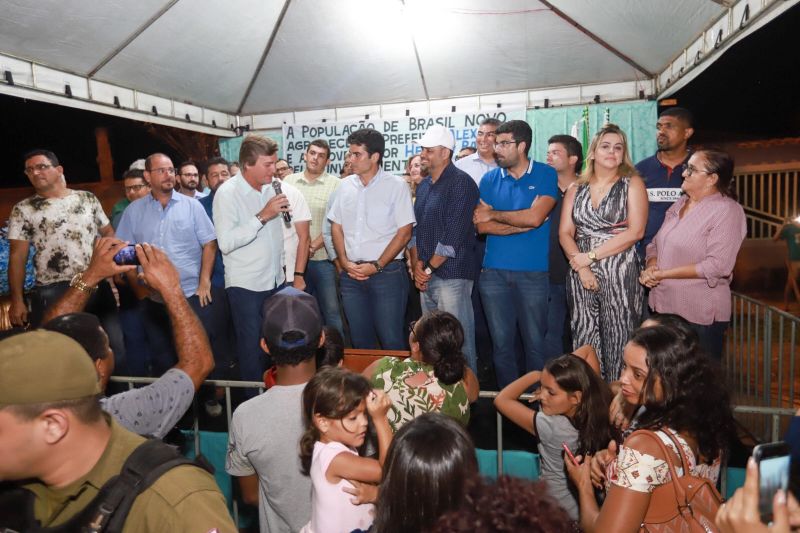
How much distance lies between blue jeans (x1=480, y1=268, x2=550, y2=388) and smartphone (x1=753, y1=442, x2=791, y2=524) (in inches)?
123

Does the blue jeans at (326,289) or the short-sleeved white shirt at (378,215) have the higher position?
the short-sleeved white shirt at (378,215)

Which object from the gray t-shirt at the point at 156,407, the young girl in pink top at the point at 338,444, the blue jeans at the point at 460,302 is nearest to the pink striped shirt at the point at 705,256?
the blue jeans at the point at 460,302

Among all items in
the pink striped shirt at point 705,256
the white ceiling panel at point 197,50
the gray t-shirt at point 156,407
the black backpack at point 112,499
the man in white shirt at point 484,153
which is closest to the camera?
the black backpack at point 112,499

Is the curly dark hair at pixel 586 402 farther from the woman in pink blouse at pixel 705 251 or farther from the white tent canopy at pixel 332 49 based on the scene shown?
the white tent canopy at pixel 332 49

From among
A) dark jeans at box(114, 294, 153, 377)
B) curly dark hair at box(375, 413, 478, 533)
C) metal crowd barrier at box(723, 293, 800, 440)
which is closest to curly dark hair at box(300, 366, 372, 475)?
curly dark hair at box(375, 413, 478, 533)

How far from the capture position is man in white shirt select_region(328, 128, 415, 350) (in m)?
4.58

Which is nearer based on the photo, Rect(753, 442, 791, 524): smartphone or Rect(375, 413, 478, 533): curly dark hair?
Rect(753, 442, 791, 524): smartphone

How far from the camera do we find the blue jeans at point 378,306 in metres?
4.59

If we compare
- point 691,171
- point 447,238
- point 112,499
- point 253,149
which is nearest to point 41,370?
point 112,499

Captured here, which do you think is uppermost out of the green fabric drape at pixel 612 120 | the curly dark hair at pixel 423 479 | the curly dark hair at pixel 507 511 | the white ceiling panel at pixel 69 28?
the white ceiling panel at pixel 69 28

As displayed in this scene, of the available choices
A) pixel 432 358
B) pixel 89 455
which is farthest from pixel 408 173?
pixel 89 455

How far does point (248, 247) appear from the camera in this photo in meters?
4.50

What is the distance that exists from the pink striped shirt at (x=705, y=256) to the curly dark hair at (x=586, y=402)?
4.84 ft

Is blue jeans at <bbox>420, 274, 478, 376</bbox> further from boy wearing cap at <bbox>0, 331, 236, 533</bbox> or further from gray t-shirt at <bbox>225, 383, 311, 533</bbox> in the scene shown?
boy wearing cap at <bbox>0, 331, 236, 533</bbox>
